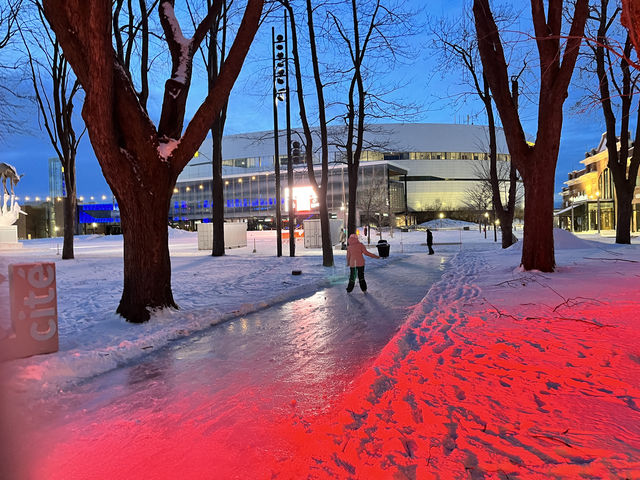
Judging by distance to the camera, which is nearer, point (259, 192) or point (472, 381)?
point (472, 381)

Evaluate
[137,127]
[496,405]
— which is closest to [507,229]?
[137,127]

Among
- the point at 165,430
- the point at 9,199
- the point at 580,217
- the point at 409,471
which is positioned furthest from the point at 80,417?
the point at 580,217

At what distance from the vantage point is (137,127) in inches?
262

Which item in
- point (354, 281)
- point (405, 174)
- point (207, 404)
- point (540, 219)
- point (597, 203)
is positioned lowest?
point (207, 404)

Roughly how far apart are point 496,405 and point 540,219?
8626mm

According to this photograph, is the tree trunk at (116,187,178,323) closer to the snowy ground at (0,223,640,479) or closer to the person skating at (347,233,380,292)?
the snowy ground at (0,223,640,479)

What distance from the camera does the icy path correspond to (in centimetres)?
279

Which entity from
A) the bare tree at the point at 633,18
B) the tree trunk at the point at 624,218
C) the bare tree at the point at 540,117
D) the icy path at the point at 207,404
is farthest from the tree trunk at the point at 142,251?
the tree trunk at the point at 624,218

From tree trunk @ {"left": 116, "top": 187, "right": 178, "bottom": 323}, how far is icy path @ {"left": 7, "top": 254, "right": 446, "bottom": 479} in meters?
1.29

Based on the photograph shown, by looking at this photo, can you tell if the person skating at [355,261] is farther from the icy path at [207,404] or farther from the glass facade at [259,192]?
the glass facade at [259,192]

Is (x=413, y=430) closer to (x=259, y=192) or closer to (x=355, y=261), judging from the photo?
(x=355, y=261)

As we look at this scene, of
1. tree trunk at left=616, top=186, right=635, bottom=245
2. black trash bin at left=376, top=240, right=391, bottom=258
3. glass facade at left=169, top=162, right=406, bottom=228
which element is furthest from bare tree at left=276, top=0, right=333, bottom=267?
glass facade at left=169, top=162, right=406, bottom=228

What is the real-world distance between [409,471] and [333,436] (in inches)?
26.2

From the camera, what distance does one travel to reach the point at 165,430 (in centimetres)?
326
